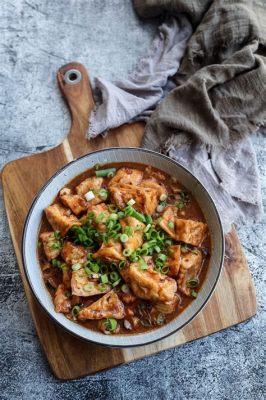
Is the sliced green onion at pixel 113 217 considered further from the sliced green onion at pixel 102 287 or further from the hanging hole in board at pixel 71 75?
the hanging hole in board at pixel 71 75

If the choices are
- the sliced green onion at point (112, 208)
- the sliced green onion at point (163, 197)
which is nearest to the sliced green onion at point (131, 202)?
the sliced green onion at point (112, 208)

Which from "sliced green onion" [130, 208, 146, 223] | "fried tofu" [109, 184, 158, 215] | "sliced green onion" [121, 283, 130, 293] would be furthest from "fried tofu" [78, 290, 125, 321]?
"fried tofu" [109, 184, 158, 215]

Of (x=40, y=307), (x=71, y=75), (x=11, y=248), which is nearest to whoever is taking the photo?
(x=40, y=307)

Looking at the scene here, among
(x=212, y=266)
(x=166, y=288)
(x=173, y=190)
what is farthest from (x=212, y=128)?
(x=166, y=288)

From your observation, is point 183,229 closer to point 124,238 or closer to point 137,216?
point 137,216

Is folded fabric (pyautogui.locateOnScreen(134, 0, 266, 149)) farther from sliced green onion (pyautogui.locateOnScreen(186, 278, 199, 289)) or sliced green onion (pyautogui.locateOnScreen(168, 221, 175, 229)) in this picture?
sliced green onion (pyautogui.locateOnScreen(186, 278, 199, 289))

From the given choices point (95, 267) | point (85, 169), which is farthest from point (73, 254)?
point (85, 169)

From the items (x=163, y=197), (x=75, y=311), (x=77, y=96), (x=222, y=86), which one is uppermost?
(x=222, y=86)
